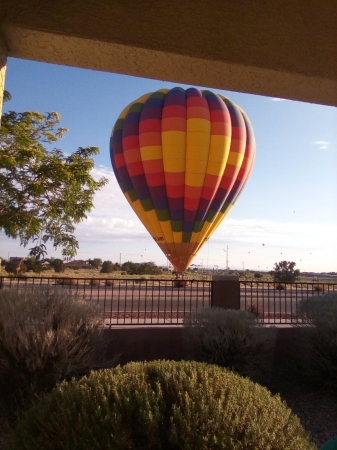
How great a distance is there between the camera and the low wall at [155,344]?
7543 millimetres

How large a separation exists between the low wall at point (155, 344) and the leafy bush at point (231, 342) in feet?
1.78

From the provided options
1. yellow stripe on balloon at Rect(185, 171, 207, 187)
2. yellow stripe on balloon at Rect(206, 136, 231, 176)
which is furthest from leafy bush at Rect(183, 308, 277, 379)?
yellow stripe on balloon at Rect(206, 136, 231, 176)

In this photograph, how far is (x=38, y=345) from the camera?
217 inches

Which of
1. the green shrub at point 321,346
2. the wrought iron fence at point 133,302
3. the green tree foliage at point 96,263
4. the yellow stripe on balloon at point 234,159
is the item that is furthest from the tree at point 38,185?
the green tree foliage at point 96,263

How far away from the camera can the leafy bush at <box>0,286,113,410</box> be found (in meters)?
5.44

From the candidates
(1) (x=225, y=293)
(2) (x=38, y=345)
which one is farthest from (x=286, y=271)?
(2) (x=38, y=345)

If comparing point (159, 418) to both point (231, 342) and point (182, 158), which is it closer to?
point (231, 342)

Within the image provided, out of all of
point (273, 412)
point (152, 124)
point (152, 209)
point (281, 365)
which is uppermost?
point (152, 124)

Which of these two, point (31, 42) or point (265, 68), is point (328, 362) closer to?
point (265, 68)

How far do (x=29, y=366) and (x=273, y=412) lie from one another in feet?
12.7

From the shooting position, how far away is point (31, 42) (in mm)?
2223

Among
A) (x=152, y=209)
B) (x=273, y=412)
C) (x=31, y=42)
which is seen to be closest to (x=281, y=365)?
(x=273, y=412)

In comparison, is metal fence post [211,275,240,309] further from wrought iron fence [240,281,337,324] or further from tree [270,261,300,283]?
tree [270,261,300,283]

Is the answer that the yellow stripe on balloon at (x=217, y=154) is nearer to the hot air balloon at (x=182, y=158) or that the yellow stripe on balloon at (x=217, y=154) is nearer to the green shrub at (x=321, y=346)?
the hot air balloon at (x=182, y=158)
